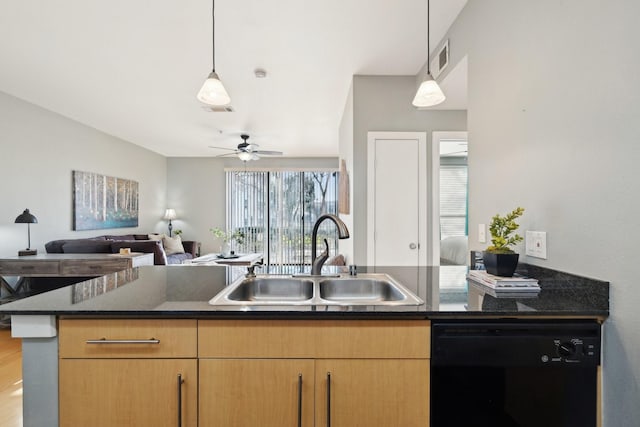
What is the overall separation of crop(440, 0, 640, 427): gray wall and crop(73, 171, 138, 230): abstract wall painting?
17.0 ft

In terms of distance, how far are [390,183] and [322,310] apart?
2148 mm

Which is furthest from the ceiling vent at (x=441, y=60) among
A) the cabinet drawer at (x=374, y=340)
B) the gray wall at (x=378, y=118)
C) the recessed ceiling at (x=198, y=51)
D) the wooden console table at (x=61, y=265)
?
the wooden console table at (x=61, y=265)

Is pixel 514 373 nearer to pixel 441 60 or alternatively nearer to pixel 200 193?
pixel 441 60

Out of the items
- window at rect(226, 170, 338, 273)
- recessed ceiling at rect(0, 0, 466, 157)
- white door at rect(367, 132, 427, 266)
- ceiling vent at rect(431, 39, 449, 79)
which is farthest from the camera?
window at rect(226, 170, 338, 273)

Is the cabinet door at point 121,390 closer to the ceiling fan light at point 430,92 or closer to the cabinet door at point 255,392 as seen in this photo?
the cabinet door at point 255,392

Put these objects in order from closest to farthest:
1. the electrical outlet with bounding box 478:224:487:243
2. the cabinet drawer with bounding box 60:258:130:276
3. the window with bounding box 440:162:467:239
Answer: the electrical outlet with bounding box 478:224:487:243 → the cabinet drawer with bounding box 60:258:130:276 → the window with bounding box 440:162:467:239

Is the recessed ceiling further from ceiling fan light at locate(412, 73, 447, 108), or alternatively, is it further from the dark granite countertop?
the dark granite countertop

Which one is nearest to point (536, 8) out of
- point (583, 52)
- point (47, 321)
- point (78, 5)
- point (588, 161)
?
point (583, 52)

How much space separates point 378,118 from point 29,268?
12.9ft

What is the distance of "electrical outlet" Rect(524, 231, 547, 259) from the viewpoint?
4.20 ft

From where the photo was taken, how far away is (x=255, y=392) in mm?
992

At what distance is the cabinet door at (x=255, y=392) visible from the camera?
99 centimetres

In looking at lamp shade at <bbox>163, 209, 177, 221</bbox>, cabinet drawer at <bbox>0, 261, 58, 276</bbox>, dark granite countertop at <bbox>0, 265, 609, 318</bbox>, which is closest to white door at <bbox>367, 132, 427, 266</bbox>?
dark granite countertop at <bbox>0, 265, 609, 318</bbox>

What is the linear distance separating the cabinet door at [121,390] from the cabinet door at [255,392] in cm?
6
